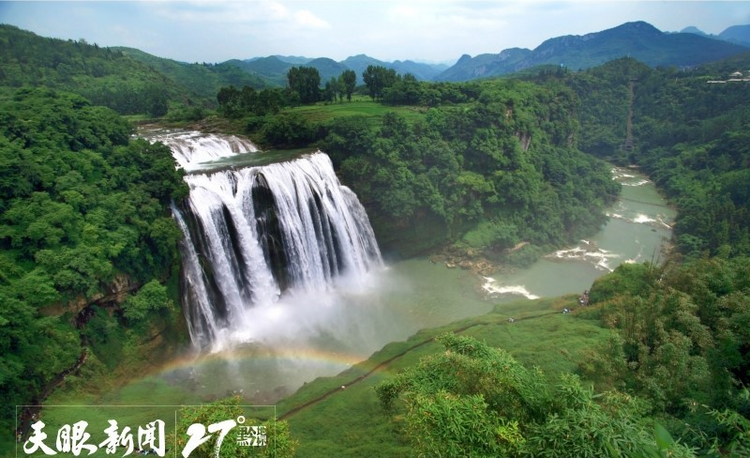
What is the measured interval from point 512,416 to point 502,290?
1747 cm

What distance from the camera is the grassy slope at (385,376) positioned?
423 inches

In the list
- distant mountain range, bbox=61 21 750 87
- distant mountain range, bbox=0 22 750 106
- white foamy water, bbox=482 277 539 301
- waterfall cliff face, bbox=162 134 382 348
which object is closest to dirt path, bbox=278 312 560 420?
white foamy water, bbox=482 277 539 301

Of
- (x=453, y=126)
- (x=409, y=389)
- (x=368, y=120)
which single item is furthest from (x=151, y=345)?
(x=453, y=126)

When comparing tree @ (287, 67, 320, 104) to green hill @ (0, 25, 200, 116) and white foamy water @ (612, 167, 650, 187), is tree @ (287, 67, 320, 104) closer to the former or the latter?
green hill @ (0, 25, 200, 116)

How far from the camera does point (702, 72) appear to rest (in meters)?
60.3

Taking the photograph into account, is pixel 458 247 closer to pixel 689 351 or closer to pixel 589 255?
pixel 589 255

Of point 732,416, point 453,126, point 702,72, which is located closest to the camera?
point 732,416

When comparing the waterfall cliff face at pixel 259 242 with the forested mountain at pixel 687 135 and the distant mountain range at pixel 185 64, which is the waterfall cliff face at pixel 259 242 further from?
the distant mountain range at pixel 185 64

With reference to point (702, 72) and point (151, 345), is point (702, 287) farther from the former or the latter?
point (702, 72)

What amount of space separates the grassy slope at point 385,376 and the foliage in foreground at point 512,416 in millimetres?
3554

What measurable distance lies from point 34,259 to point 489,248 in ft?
73.2

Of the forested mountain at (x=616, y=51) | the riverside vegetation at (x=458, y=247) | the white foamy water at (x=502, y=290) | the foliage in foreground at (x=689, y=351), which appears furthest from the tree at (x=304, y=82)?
the forested mountain at (x=616, y=51)

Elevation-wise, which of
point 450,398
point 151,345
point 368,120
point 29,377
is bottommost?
point 151,345

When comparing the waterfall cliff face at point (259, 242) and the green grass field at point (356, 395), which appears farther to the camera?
the waterfall cliff face at point (259, 242)
